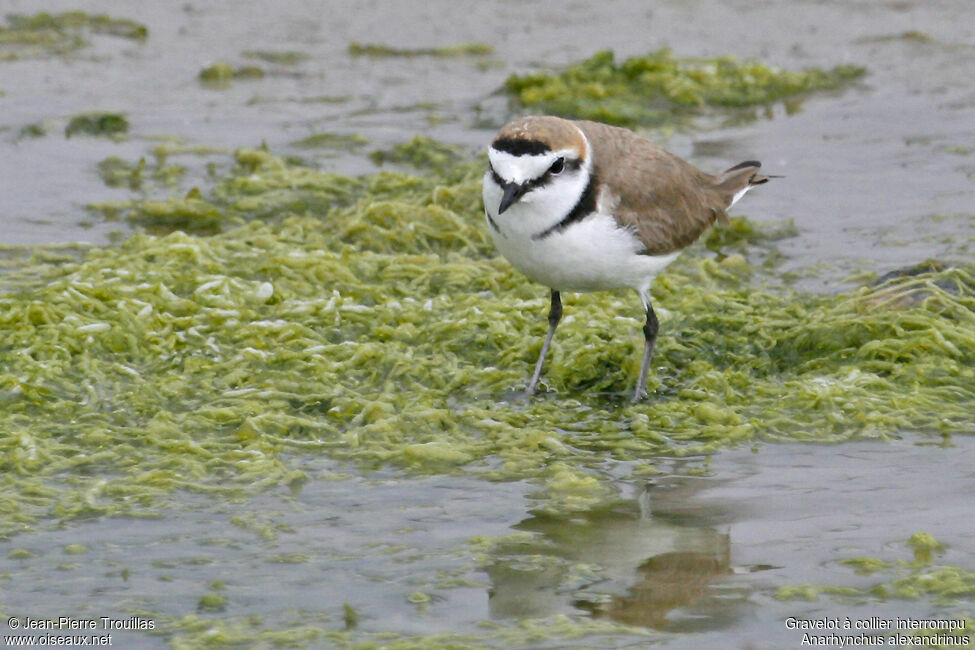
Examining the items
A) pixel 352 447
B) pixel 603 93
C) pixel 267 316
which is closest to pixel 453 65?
pixel 603 93

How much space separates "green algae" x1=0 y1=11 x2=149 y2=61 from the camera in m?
13.4

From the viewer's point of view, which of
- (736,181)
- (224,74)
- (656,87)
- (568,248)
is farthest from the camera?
(224,74)

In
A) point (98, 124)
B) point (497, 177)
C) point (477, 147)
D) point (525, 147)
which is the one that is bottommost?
point (477, 147)

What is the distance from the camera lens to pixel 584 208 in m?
6.78

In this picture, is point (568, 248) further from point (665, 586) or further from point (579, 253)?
point (665, 586)

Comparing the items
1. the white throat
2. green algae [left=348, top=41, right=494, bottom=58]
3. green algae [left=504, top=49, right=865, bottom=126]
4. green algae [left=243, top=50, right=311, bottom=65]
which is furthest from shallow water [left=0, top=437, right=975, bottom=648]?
green algae [left=348, top=41, right=494, bottom=58]

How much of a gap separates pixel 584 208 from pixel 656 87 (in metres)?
6.27

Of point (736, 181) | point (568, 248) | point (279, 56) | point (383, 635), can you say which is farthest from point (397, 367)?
point (279, 56)

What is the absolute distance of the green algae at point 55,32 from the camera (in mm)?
13375

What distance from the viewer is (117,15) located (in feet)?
47.2

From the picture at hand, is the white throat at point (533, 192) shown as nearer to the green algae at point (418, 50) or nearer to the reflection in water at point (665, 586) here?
the reflection in water at point (665, 586)

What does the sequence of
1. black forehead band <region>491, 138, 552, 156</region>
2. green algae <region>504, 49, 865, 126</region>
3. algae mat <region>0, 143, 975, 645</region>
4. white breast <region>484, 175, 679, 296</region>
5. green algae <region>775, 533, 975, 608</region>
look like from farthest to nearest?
green algae <region>504, 49, 865, 126</region> < white breast <region>484, 175, 679, 296</region> < black forehead band <region>491, 138, 552, 156</region> < algae mat <region>0, 143, 975, 645</region> < green algae <region>775, 533, 975, 608</region>

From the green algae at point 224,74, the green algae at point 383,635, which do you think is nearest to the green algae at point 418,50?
the green algae at point 224,74

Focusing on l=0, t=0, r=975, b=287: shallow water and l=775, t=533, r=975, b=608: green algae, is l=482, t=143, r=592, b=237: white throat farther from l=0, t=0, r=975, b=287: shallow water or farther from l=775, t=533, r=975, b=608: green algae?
l=0, t=0, r=975, b=287: shallow water
